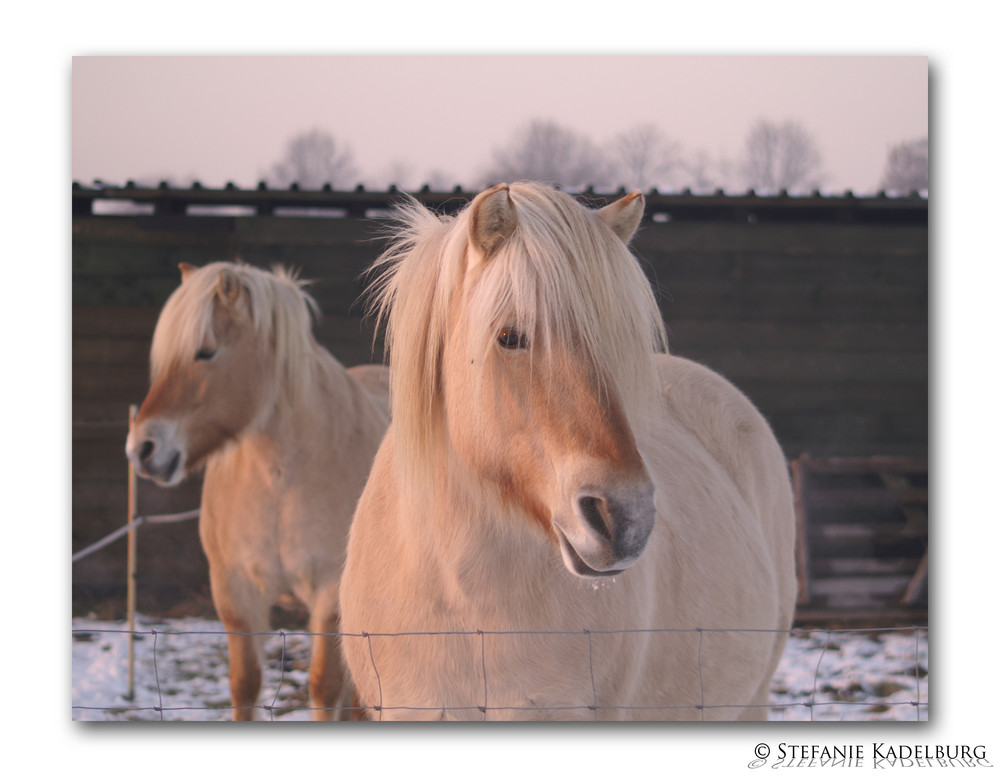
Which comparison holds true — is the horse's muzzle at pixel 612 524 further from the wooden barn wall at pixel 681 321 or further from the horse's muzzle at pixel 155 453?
the wooden barn wall at pixel 681 321

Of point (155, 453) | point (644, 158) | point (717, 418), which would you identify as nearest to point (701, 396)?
point (717, 418)

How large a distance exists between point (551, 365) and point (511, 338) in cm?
8

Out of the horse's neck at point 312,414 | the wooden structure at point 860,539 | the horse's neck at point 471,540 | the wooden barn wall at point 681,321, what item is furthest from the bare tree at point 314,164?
the wooden structure at point 860,539

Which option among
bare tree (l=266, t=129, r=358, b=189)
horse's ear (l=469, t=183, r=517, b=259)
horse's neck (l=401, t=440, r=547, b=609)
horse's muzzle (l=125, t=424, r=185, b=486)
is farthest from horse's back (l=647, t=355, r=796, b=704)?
horse's muzzle (l=125, t=424, r=185, b=486)

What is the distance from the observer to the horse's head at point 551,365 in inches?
45.9

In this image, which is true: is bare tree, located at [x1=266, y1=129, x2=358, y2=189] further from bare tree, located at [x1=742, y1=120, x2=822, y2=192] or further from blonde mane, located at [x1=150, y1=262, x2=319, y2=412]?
bare tree, located at [x1=742, y1=120, x2=822, y2=192]

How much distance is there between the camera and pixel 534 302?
124cm

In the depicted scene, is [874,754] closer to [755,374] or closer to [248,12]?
[755,374]

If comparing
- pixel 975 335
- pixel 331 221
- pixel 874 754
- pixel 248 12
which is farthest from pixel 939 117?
pixel 331 221

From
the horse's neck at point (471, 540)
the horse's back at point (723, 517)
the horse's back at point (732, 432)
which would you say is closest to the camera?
the horse's neck at point (471, 540)

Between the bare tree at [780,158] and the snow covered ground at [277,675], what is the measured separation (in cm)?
151

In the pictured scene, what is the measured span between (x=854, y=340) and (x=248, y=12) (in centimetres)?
241

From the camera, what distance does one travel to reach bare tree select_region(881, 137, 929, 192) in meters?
2.33

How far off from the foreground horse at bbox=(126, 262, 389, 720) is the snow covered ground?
0.18 meters
